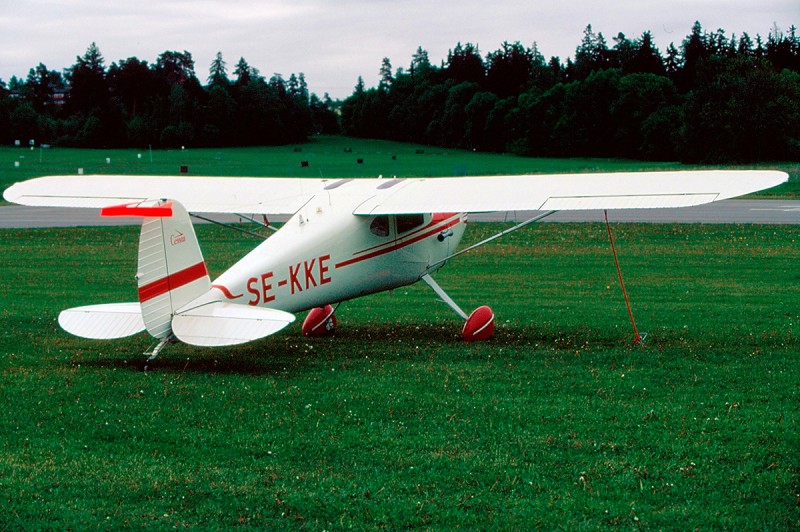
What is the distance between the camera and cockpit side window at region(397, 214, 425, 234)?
13727mm

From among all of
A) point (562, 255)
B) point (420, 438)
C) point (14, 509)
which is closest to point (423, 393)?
point (420, 438)

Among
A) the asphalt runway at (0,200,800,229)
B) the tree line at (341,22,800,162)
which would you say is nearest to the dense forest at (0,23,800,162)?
the tree line at (341,22,800,162)

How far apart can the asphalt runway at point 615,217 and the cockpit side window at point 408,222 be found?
18360mm

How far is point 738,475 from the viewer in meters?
6.98

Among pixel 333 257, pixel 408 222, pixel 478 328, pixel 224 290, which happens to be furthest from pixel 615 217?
pixel 224 290

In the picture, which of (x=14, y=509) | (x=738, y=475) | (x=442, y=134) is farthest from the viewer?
(x=442, y=134)

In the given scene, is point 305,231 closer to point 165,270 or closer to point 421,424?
point 165,270

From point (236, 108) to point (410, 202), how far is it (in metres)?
125

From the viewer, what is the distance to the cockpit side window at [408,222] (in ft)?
45.0

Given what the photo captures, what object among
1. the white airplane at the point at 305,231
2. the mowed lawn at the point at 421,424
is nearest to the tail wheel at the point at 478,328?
the white airplane at the point at 305,231

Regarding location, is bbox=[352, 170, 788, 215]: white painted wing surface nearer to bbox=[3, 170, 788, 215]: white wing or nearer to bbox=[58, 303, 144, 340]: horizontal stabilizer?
bbox=[3, 170, 788, 215]: white wing

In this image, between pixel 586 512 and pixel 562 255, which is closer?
pixel 586 512

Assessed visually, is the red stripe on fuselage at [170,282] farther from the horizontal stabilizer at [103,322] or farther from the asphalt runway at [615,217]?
the asphalt runway at [615,217]

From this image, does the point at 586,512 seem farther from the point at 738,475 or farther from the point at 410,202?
the point at 410,202
